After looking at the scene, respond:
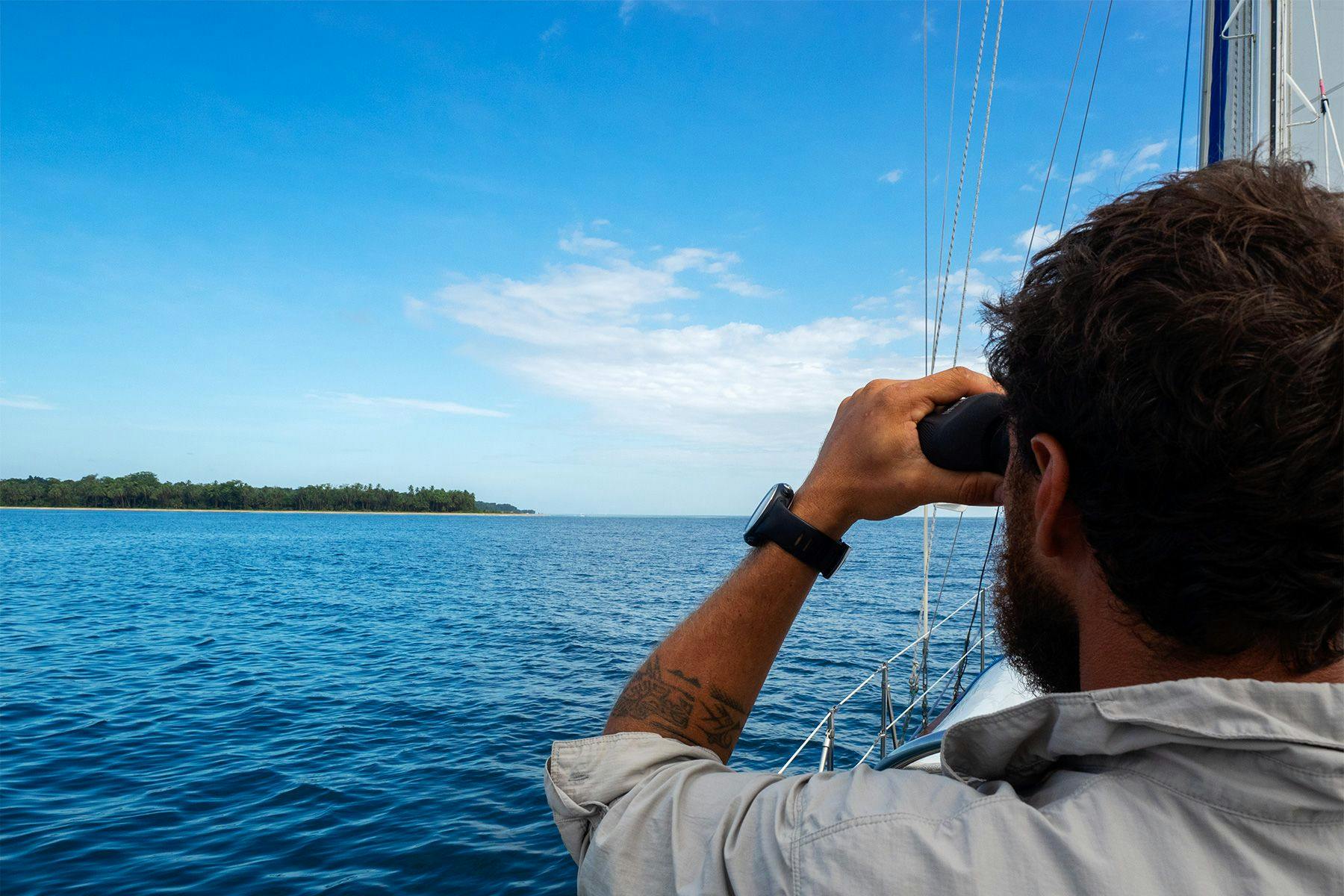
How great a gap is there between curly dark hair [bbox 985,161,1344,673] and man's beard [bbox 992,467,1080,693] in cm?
10

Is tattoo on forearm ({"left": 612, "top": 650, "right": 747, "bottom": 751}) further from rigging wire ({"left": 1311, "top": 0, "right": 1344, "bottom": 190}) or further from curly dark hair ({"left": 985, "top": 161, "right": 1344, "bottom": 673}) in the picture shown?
rigging wire ({"left": 1311, "top": 0, "right": 1344, "bottom": 190})

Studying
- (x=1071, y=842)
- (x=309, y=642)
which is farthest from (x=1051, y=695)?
(x=309, y=642)

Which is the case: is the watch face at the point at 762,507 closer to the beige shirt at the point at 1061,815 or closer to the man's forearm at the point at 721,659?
the man's forearm at the point at 721,659

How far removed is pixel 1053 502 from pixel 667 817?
61 cm

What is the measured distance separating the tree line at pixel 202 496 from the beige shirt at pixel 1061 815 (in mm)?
180091

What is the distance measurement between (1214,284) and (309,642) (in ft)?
74.1

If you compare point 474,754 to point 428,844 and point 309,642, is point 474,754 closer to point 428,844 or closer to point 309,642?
point 428,844

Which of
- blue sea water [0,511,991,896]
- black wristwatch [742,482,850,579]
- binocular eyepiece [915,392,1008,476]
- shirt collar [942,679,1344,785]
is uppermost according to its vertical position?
binocular eyepiece [915,392,1008,476]

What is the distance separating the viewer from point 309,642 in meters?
19.9

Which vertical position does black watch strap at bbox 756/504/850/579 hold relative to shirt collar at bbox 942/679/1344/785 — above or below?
above

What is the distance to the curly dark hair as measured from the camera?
693mm

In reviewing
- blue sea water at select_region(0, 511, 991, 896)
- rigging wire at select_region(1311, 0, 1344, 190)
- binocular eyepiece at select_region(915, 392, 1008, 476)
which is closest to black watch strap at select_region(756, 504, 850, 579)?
binocular eyepiece at select_region(915, 392, 1008, 476)

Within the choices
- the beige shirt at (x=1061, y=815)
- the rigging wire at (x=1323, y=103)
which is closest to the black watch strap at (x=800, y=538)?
the beige shirt at (x=1061, y=815)

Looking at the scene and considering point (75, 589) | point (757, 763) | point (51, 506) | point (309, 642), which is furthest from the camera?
point (51, 506)
